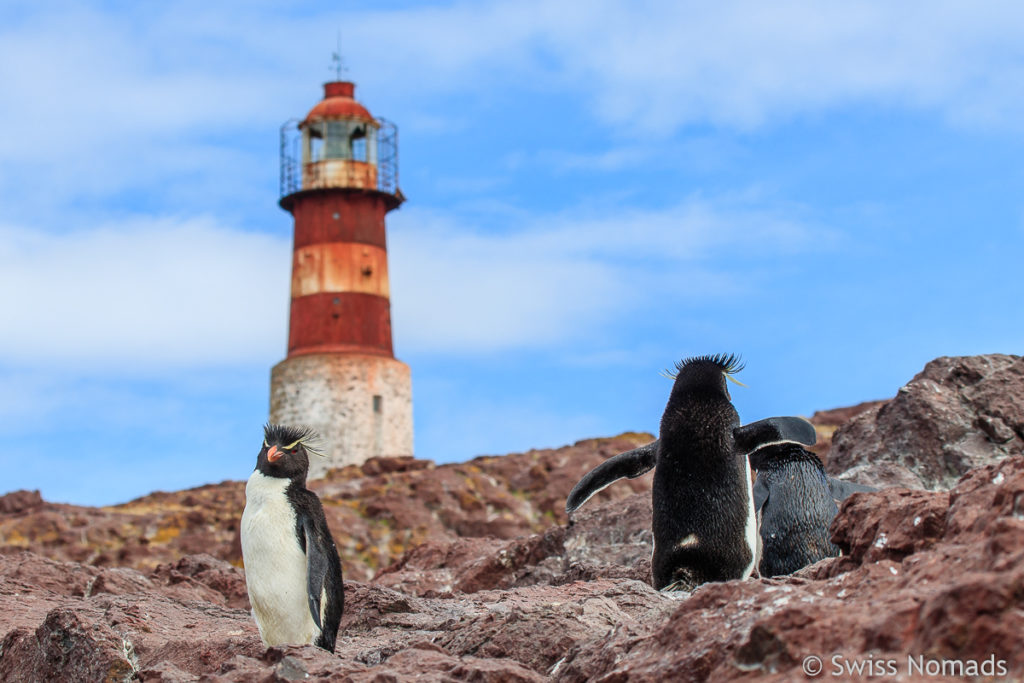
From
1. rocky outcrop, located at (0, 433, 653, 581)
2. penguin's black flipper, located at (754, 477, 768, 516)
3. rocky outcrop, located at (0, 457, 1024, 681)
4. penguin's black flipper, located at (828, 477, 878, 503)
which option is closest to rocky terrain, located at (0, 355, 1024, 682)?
rocky outcrop, located at (0, 457, 1024, 681)

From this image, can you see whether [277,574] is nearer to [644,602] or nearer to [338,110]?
[644,602]

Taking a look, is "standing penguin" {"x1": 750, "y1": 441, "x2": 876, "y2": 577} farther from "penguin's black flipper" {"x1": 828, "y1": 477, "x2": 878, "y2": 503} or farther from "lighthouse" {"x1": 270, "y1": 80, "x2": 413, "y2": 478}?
"lighthouse" {"x1": 270, "y1": 80, "x2": 413, "y2": 478}

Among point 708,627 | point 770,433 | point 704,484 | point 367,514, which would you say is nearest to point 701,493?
point 704,484

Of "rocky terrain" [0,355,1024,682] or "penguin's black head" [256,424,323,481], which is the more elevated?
"penguin's black head" [256,424,323,481]

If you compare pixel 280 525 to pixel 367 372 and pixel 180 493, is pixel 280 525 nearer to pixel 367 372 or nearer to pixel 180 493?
pixel 180 493

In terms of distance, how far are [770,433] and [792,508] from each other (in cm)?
75

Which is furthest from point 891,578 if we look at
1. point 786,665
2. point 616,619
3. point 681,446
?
point 681,446

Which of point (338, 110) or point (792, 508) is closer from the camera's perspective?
point (792, 508)

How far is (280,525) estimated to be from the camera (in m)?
6.72

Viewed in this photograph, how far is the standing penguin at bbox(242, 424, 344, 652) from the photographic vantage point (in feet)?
21.5

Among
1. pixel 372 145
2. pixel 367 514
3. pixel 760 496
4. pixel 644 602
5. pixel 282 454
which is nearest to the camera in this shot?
pixel 644 602

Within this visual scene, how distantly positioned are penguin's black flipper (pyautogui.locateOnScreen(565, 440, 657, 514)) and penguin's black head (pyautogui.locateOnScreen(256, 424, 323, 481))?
162cm

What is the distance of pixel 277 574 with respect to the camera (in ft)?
21.9

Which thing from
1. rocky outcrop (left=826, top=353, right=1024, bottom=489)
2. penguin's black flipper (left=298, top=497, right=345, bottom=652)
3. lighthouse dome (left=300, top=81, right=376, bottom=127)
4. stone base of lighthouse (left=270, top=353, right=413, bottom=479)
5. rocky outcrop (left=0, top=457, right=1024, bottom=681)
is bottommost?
rocky outcrop (left=0, top=457, right=1024, bottom=681)
